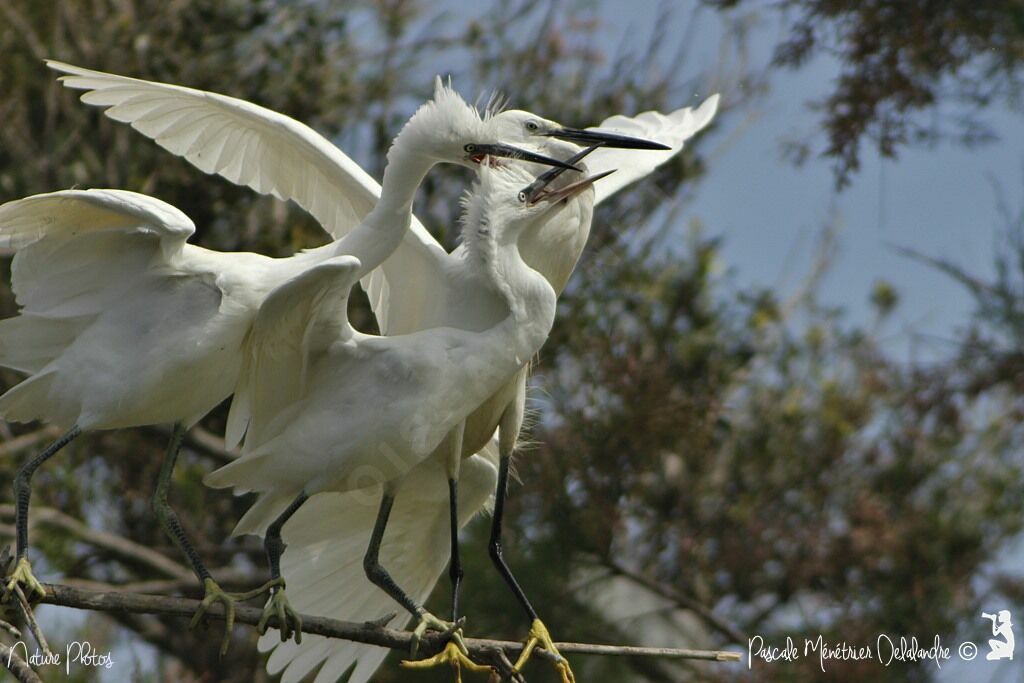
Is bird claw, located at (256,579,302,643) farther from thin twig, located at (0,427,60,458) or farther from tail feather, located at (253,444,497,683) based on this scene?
thin twig, located at (0,427,60,458)

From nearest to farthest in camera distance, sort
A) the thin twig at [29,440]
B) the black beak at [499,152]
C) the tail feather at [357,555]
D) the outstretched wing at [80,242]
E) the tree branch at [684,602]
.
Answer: the outstretched wing at [80,242]
the black beak at [499,152]
the tail feather at [357,555]
the thin twig at [29,440]
the tree branch at [684,602]

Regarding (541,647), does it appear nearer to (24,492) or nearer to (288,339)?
(288,339)

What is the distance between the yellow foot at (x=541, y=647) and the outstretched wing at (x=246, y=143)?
1.08 meters

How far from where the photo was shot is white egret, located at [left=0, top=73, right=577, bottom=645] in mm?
2662

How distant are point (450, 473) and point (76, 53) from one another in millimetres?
3129

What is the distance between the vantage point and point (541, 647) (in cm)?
318

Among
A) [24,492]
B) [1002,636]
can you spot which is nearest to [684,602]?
[1002,636]

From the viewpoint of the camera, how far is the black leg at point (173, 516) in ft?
9.60

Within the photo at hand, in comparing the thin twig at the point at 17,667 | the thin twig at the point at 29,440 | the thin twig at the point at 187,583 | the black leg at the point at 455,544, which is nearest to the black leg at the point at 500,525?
the black leg at the point at 455,544

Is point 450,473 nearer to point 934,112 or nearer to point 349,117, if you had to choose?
point 934,112

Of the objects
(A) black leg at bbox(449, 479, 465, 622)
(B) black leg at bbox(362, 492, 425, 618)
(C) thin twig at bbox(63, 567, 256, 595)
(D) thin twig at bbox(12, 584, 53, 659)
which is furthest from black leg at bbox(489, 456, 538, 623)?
(C) thin twig at bbox(63, 567, 256, 595)

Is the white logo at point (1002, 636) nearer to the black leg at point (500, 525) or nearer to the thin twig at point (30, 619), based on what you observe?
the black leg at point (500, 525)

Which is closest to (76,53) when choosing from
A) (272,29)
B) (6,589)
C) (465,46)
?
(272,29)

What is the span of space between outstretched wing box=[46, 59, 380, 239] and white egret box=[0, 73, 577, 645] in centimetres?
50
